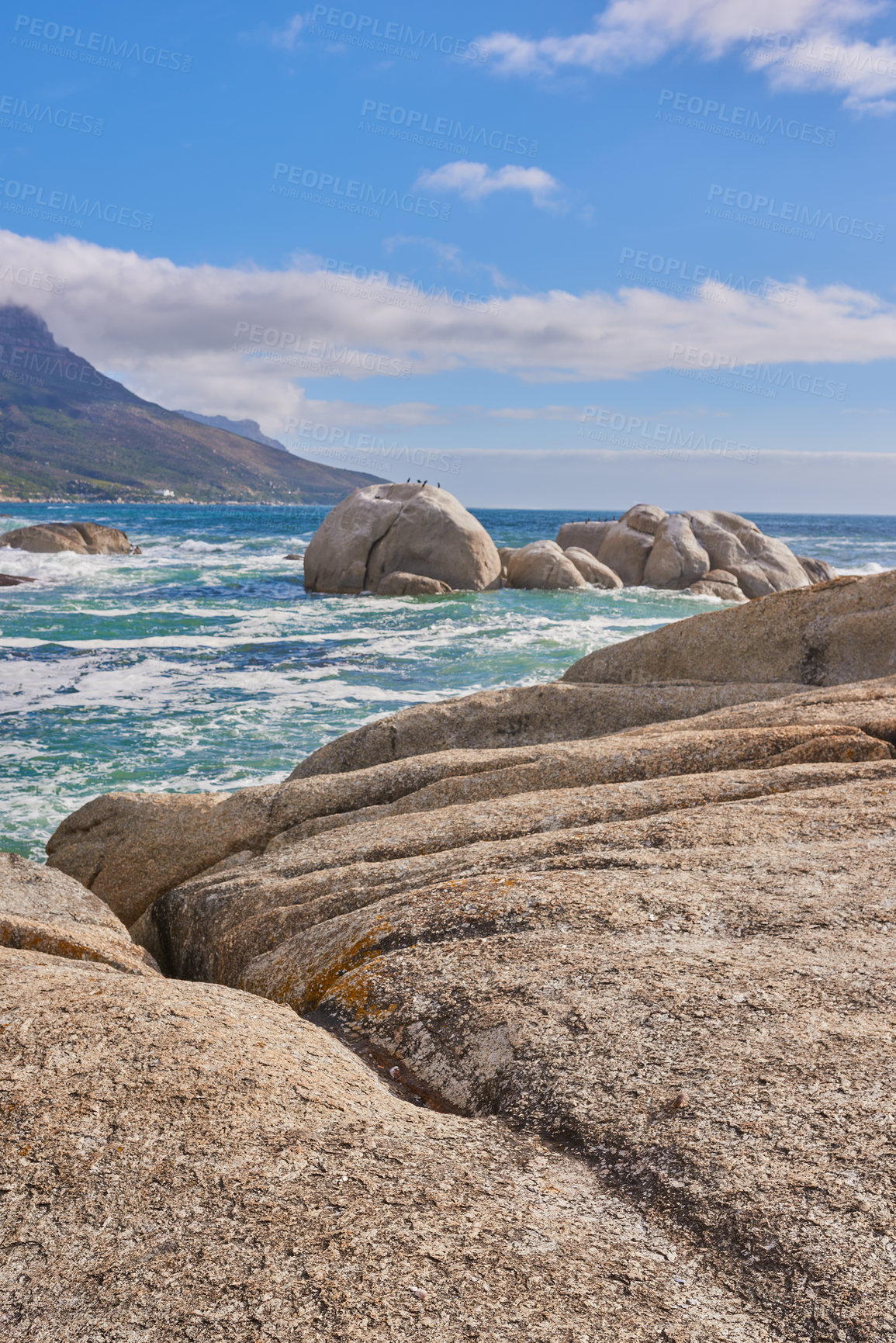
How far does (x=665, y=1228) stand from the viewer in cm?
209

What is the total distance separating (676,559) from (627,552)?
336cm

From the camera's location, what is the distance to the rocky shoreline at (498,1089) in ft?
6.15

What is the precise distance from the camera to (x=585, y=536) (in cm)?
4203

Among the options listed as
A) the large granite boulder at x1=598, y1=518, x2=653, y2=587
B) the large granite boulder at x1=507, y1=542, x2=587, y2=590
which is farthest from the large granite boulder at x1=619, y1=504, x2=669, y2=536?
the large granite boulder at x1=507, y1=542, x2=587, y2=590

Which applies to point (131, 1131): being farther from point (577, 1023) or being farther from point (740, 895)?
point (740, 895)

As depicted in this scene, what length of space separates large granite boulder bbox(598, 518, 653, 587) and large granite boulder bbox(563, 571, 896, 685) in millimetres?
27704

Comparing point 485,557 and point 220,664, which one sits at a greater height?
point 485,557

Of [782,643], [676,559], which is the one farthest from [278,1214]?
[676,559]

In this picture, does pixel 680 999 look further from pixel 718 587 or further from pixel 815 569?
pixel 815 569

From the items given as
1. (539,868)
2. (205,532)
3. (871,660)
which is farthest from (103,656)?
(205,532)

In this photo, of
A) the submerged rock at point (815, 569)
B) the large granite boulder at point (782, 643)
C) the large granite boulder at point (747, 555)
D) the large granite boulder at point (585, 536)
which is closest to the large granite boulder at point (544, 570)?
the large granite boulder at point (747, 555)

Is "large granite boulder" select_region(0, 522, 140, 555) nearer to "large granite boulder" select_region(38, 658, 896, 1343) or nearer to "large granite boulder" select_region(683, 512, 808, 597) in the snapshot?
"large granite boulder" select_region(683, 512, 808, 597)

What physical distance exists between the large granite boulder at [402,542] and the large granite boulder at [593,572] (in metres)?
4.15

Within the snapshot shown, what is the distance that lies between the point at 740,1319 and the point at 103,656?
20828 millimetres
